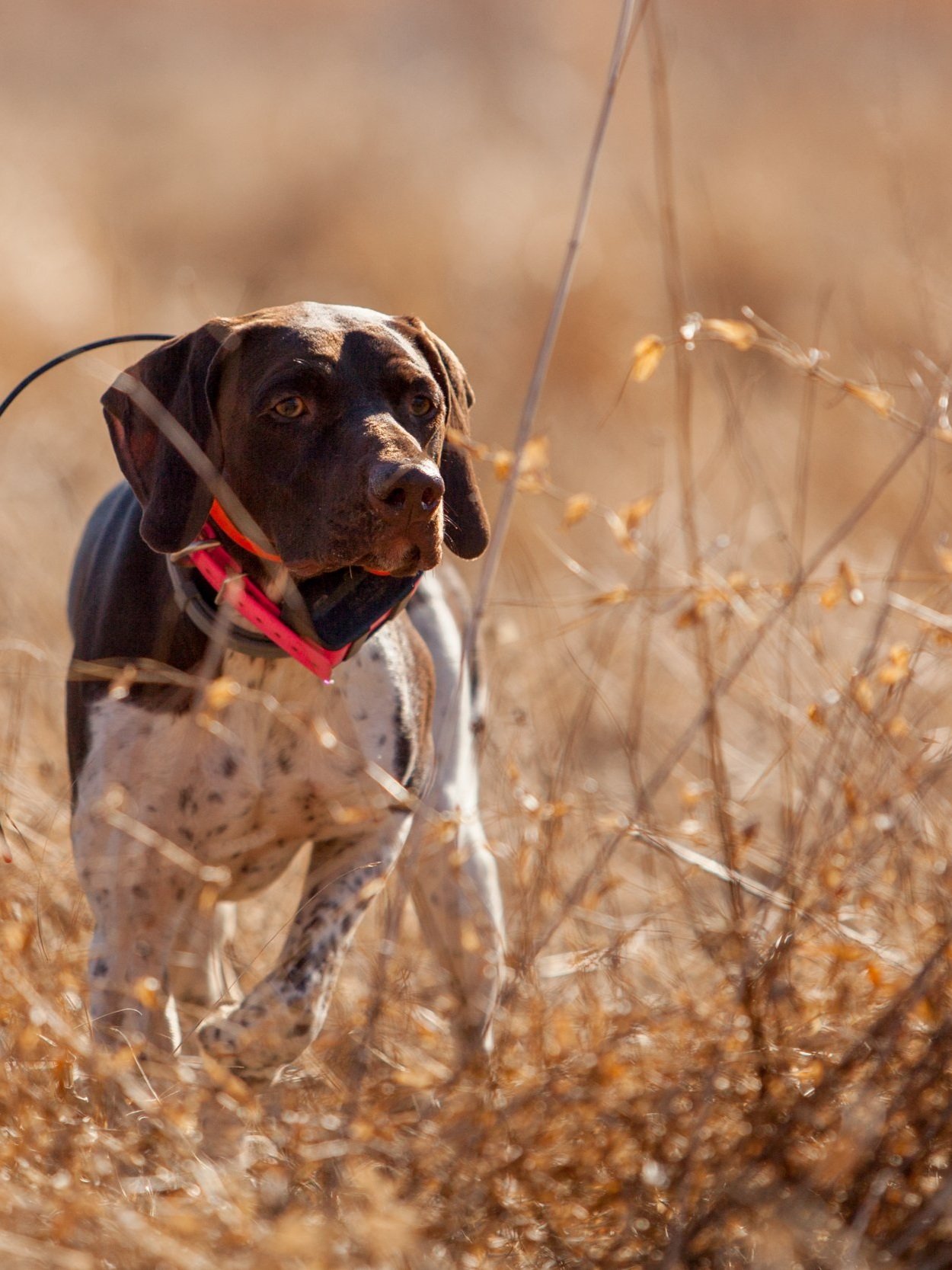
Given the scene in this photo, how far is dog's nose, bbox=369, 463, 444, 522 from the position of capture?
3.09 meters

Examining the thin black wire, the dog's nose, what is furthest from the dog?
the thin black wire

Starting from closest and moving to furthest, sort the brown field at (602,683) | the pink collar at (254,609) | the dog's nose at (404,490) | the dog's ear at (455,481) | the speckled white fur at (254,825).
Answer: the brown field at (602,683)
the dog's nose at (404,490)
the pink collar at (254,609)
the speckled white fur at (254,825)
the dog's ear at (455,481)

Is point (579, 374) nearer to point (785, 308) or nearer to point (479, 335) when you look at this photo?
point (479, 335)

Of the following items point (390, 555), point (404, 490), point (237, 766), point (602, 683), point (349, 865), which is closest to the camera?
point (404, 490)

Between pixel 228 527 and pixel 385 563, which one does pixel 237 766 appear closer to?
pixel 228 527

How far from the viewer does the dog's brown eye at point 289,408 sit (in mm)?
3311

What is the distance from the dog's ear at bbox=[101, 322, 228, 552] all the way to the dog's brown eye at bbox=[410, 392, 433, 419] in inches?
16.0

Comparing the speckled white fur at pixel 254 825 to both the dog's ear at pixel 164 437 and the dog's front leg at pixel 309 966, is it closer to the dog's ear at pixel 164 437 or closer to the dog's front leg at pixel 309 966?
the dog's front leg at pixel 309 966

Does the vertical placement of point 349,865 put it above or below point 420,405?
below

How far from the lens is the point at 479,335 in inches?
431

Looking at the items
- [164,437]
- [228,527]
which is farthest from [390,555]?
[164,437]

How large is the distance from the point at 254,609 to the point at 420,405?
1.80 feet

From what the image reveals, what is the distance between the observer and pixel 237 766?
3572mm

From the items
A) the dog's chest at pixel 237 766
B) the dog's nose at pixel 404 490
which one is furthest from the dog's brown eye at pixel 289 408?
the dog's chest at pixel 237 766
